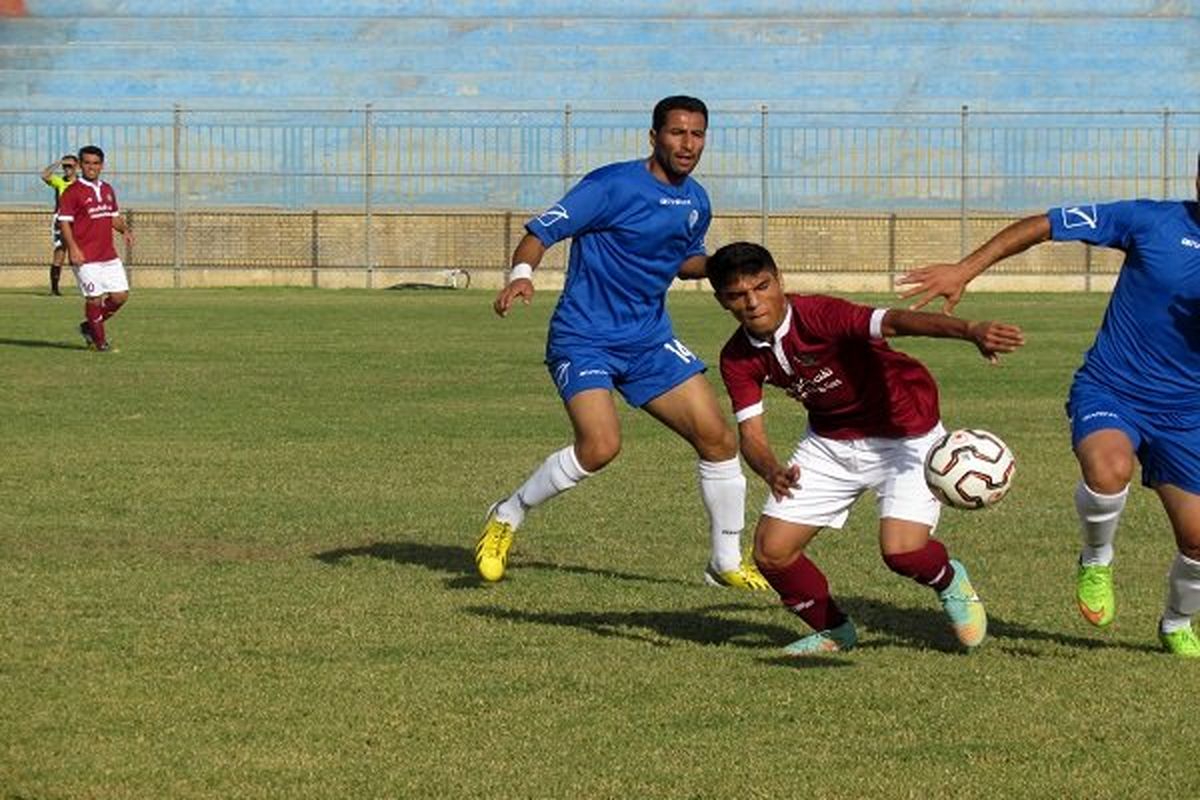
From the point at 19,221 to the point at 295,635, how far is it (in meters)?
31.2

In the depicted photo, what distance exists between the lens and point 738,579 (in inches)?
395

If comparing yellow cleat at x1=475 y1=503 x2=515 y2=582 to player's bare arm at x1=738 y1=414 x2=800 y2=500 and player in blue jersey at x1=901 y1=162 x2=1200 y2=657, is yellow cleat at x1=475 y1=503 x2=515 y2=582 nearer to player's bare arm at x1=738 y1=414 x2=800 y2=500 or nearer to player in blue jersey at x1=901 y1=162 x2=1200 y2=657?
player's bare arm at x1=738 y1=414 x2=800 y2=500

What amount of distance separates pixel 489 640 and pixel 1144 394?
2536 mm

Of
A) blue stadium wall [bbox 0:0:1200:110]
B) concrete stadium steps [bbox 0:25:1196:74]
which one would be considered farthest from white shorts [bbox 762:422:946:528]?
concrete stadium steps [bbox 0:25:1196:74]

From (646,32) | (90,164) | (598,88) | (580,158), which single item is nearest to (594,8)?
(646,32)

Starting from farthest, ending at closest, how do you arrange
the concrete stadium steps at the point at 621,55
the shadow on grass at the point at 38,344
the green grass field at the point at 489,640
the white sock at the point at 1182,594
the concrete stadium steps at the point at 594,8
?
the concrete stadium steps at the point at 594,8 < the concrete stadium steps at the point at 621,55 < the shadow on grass at the point at 38,344 < the white sock at the point at 1182,594 < the green grass field at the point at 489,640

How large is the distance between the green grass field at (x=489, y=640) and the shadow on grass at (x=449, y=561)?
31mm

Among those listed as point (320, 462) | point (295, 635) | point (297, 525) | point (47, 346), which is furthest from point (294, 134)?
point (295, 635)

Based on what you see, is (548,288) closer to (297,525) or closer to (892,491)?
(297,525)

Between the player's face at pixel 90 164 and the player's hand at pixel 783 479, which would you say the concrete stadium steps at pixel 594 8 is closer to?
the player's face at pixel 90 164

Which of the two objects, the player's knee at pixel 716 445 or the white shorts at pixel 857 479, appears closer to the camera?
the white shorts at pixel 857 479

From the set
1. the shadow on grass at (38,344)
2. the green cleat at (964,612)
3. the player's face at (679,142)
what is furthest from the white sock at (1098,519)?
the shadow on grass at (38,344)

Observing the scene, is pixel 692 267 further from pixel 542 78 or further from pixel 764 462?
pixel 542 78

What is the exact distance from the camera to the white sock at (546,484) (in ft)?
33.7
